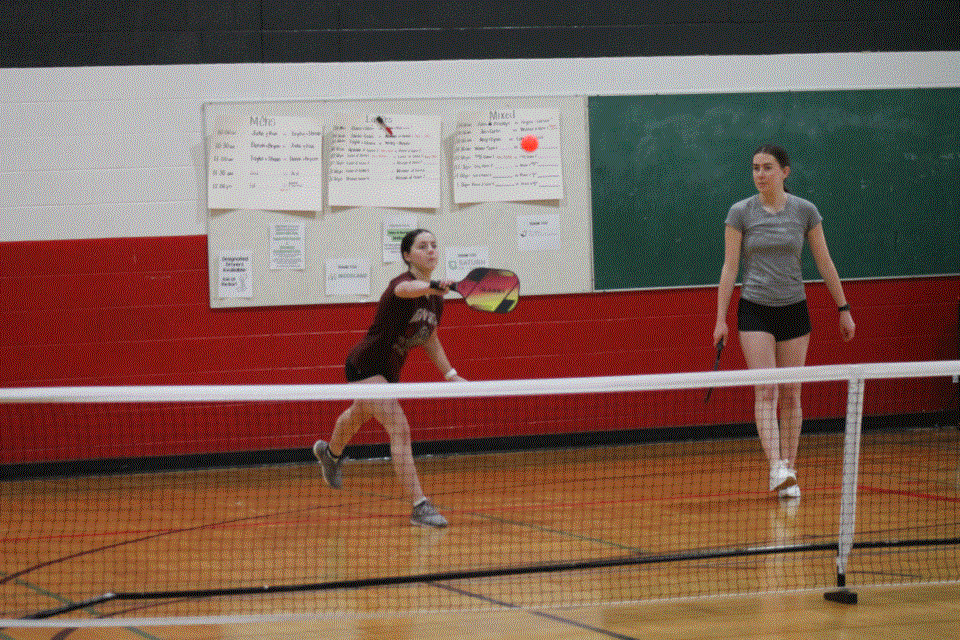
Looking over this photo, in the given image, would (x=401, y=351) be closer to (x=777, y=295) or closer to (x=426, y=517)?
(x=426, y=517)

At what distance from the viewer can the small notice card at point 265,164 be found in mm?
7953

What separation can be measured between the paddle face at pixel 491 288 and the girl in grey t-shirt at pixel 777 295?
182 centimetres

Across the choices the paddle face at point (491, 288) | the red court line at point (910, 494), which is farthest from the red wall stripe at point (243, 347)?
the paddle face at point (491, 288)

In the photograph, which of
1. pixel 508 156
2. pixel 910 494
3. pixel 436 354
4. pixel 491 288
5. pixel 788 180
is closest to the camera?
pixel 491 288

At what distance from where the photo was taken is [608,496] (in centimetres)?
629

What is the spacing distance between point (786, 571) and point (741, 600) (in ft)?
1.62

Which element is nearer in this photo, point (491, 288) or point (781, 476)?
point (491, 288)

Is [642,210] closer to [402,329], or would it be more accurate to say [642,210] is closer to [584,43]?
[584,43]

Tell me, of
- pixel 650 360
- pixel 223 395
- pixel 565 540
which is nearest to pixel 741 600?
pixel 565 540

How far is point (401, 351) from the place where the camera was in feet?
18.0

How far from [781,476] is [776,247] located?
1204 millimetres

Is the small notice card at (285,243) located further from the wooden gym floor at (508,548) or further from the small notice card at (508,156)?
the wooden gym floor at (508,548)

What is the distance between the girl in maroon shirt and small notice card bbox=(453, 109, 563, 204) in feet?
9.29

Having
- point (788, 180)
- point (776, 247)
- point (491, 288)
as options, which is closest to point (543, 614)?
point (491, 288)
